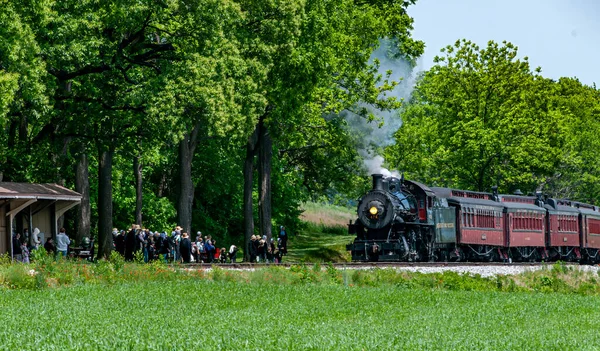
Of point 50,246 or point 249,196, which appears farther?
point 249,196

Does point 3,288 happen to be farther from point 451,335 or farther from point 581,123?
point 581,123

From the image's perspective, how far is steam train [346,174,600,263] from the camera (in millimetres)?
46469

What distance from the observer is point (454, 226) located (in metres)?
49.6

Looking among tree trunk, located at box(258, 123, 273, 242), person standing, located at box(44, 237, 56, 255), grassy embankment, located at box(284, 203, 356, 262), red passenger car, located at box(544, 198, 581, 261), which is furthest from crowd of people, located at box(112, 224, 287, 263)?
red passenger car, located at box(544, 198, 581, 261)

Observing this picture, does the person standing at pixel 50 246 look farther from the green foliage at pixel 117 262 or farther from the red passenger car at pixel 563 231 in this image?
the red passenger car at pixel 563 231

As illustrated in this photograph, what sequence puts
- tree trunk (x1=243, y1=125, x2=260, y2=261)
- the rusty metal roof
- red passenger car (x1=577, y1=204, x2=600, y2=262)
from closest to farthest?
the rusty metal roof
tree trunk (x1=243, y1=125, x2=260, y2=261)
red passenger car (x1=577, y1=204, x2=600, y2=262)

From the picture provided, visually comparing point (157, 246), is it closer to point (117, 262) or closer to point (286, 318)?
point (117, 262)

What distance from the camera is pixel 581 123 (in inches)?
3679

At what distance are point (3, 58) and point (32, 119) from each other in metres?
5.90

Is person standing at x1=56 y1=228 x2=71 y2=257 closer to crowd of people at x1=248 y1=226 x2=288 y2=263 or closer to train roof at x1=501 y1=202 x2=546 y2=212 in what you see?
crowd of people at x1=248 y1=226 x2=288 y2=263

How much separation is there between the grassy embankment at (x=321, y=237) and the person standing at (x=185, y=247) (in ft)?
37.9

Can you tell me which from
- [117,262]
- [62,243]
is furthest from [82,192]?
[117,262]

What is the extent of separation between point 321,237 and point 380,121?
2198 cm

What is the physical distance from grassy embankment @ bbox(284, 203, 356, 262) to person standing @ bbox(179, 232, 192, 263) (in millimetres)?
11553
